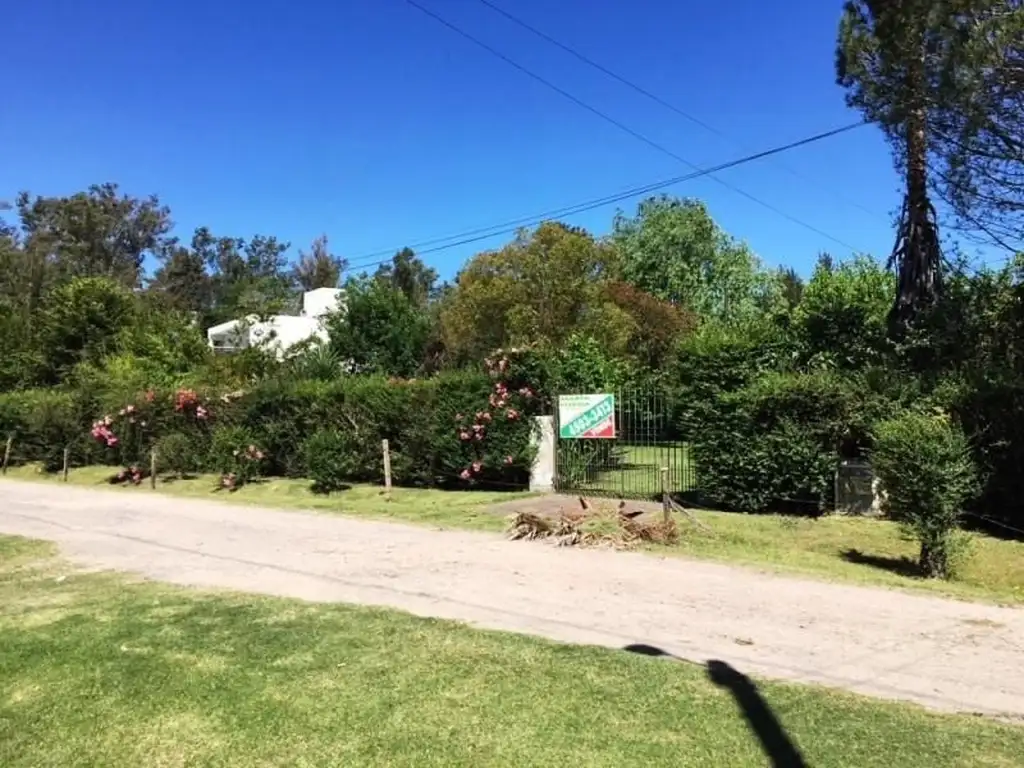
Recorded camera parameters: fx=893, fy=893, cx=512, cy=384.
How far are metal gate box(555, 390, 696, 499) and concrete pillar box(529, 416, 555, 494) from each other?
10cm

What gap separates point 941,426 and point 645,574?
372cm

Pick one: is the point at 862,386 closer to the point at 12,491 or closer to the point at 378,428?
the point at 378,428


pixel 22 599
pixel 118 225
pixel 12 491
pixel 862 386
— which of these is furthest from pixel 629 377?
pixel 118 225

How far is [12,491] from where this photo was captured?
67.4 ft

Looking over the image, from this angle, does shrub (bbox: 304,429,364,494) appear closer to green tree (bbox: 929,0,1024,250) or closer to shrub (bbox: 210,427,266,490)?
shrub (bbox: 210,427,266,490)

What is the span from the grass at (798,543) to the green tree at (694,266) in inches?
1312

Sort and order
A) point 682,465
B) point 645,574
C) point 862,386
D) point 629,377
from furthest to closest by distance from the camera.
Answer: point 629,377
point 682,465
point 862,386
point 645,574

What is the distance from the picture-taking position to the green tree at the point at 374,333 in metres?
40.4

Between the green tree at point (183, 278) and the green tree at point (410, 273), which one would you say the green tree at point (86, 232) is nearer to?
the green tree at point (183, 278)

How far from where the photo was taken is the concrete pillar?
16.6m

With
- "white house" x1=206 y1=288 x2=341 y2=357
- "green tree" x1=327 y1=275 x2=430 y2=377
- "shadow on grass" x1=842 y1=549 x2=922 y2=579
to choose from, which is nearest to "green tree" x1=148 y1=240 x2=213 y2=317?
"white house" x1=206 y1=288 x2=341 y2=357

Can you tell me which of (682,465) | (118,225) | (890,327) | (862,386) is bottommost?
(682,465)

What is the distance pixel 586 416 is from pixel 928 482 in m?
7.37

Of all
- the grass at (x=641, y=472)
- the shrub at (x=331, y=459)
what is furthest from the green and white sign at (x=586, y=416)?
the shrub at (x=331, y=459)
